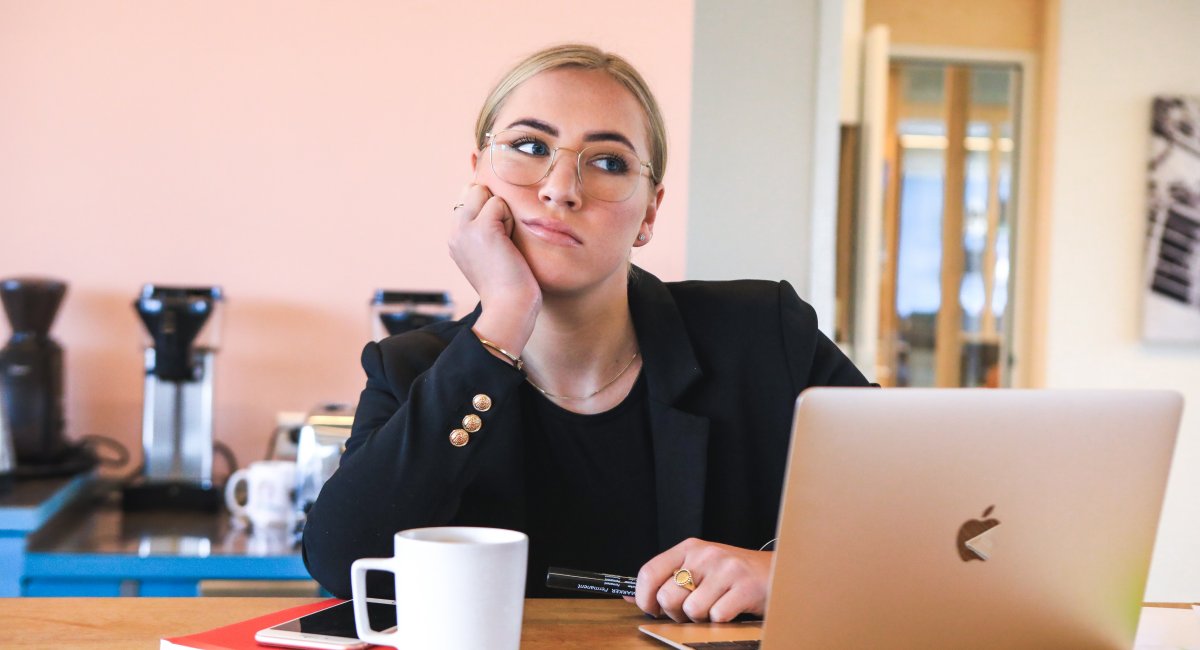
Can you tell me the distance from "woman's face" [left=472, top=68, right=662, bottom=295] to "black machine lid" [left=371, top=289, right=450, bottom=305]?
862mm

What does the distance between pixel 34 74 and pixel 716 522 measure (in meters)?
1.65

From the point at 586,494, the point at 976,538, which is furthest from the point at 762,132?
the point at 976,538

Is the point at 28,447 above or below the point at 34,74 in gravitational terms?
below

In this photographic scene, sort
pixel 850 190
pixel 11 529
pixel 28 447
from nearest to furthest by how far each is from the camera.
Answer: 1. pixel 11 529
2. pixel 28 447
3. pixel 850 190

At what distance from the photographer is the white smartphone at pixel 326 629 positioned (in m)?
0.82

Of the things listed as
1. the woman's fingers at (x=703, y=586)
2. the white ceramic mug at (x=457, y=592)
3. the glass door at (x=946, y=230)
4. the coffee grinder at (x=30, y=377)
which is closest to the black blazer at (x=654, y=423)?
the woman's fingers at (x=703, y=586)

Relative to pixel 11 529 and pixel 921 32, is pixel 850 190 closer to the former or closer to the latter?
pixel 921 32

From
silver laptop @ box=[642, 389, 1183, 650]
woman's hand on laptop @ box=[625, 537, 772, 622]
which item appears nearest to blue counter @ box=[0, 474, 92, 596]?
woman's hand on laptop @ box=[625, 537, 772, 622]

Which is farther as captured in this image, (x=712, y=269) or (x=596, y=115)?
(x=712, y=269)

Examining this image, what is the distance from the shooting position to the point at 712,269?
2674 millimetres

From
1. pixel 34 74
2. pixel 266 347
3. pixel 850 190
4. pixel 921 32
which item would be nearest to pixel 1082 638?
pixel 266 347

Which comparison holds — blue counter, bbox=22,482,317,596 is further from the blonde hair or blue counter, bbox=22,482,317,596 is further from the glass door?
the glass door

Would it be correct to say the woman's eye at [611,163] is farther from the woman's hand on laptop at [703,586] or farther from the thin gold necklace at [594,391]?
the woman's hand on laptop at [703,586]

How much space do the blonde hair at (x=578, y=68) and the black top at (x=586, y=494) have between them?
317mm
